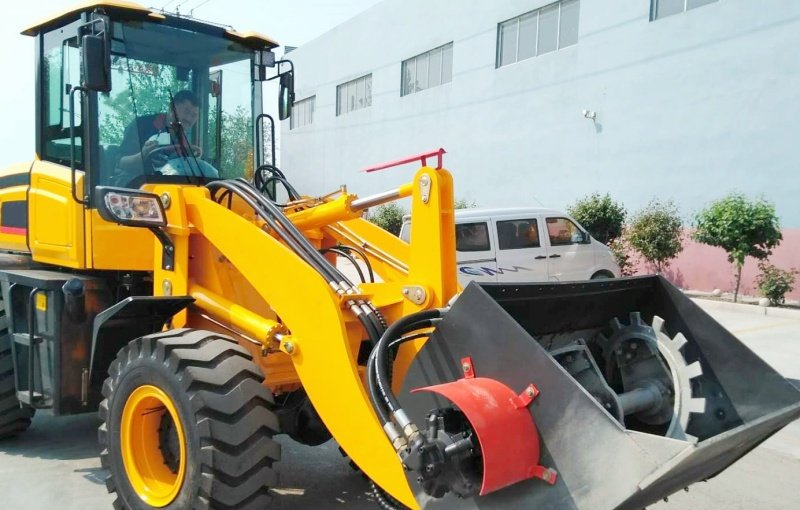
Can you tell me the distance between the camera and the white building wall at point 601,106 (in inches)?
547

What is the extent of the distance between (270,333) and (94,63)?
1854 millimetres

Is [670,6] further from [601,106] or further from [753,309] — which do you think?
[753,309]

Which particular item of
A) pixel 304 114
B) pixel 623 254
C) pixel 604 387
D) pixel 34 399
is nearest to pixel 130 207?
pixel 34 399

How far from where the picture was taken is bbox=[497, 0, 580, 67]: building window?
18219 mm

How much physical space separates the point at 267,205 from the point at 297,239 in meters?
0.39

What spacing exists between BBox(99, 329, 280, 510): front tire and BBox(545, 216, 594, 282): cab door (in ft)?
32.0

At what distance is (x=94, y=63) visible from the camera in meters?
3.93

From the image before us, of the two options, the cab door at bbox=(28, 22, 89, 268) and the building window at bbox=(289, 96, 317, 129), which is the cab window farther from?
the building window at bbox=(289, 96, 317, 129)

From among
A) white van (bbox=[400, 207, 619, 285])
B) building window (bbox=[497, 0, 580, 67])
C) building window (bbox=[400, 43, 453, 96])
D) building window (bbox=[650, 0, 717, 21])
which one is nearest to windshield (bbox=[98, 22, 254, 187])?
white van (bbox=[400, 207, 619, 285])

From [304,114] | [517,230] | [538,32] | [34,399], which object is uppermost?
[538,32]

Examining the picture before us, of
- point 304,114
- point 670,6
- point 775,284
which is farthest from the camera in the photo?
point 304,114

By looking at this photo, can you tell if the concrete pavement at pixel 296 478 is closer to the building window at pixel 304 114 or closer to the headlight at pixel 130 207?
the headlight at pixel 130 207

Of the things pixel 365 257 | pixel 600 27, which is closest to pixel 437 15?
pixel 600 27

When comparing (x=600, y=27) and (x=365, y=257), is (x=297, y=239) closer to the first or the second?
(x=365, y=257)
